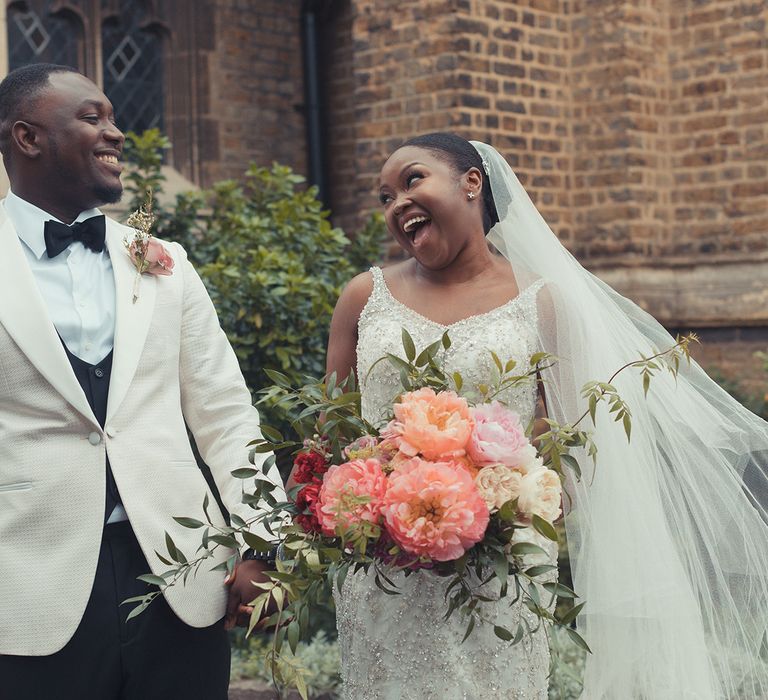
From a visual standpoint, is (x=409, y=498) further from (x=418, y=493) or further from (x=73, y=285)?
(x=73, y=285)

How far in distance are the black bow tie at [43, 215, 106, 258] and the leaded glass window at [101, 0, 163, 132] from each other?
22.0 feet

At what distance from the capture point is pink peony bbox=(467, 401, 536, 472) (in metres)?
2.65

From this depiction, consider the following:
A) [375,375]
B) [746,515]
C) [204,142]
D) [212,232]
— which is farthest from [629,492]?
[204,142]

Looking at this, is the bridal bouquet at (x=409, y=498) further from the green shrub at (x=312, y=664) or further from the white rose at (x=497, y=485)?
the green shrub at (x=312, y=664)

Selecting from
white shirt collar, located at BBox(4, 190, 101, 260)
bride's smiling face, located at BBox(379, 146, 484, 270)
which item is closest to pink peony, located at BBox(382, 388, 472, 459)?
bride's smiling face, located at BBox(379, 146, 484, 270)

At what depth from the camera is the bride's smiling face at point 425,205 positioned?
10.3 ft

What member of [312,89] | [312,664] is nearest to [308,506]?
[312,664]

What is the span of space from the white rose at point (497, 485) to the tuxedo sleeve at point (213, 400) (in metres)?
0.58

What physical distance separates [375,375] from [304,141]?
731cm

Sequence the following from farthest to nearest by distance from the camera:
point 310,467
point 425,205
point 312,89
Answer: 1. point 312,89
2. point 425,205
3. point 310,467

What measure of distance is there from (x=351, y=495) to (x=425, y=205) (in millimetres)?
873

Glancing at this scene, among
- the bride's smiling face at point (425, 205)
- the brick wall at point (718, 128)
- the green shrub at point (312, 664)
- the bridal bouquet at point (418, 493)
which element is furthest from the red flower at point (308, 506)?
the brick wall at point (718, 128)

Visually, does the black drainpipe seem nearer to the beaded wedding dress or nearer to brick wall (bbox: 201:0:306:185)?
brick wall (bbox: 201:0:306:185)

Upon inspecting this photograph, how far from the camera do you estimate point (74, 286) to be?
9.46 feet
